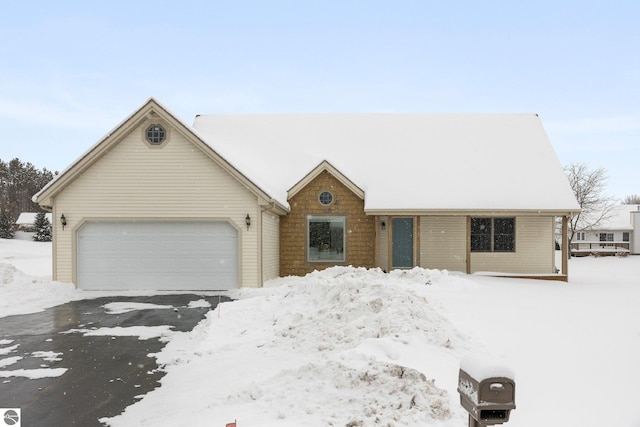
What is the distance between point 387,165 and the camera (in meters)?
20.3

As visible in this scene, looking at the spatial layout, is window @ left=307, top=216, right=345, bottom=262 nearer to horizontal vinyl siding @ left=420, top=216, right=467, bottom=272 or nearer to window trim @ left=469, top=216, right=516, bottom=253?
horizontal vinyl siding @ left=420, top=216, right=467, bottom=272

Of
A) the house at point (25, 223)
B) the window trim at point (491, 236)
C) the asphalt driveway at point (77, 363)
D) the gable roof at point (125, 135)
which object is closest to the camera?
the asphalt driveway at point (77, 363)

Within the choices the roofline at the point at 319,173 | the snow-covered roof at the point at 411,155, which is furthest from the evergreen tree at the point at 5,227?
the roofline at the point at 319,173

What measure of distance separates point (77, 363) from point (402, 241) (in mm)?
14311

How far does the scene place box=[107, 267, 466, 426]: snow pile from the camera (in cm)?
489

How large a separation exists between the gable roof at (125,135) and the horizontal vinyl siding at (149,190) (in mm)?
231

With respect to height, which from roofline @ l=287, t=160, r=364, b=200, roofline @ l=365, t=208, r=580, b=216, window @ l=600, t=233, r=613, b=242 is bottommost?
window @ l=600, t=233, r=613, b=242

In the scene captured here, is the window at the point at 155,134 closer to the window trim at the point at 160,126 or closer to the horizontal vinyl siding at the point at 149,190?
the window trim at the point at 160,126

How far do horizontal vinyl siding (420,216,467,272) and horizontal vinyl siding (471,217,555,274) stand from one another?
2.35 ft

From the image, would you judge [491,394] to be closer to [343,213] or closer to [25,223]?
[343,213]

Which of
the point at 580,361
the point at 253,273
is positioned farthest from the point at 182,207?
the point at 580,361

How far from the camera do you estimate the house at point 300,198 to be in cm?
1602

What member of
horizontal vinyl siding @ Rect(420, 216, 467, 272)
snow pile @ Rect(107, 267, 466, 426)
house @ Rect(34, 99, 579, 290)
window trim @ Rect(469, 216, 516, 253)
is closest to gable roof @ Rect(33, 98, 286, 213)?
house @ Rect(34, 99, 579, 290)

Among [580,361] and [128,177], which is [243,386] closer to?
[580,361]
